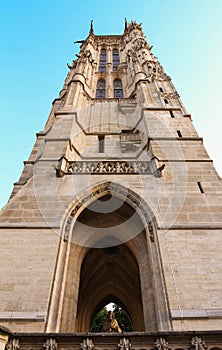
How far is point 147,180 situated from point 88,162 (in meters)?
2.39

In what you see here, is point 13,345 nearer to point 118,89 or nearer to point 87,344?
point 87,344

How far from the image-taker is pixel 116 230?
9.25m

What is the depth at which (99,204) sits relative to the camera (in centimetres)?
883

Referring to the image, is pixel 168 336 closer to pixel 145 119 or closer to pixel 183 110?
pixel 145 119

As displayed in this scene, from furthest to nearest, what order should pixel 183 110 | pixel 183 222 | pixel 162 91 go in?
pixel 162 91 < pixel 183 110 < pixel 183 222

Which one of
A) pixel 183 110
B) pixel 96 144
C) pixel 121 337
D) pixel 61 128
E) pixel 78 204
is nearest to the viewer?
pixel 121 337

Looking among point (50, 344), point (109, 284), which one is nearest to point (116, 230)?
point (109, 284)

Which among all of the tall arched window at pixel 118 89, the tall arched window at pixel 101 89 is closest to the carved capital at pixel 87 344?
the tall arched window at pixel 101 89

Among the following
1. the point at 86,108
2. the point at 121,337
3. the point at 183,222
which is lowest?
the point at 121,337

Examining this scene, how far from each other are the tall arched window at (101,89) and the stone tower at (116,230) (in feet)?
12.0

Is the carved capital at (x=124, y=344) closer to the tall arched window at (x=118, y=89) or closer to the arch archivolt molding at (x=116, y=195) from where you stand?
the arch archivolt molding at (x=116, y=195)

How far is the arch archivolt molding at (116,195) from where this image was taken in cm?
722

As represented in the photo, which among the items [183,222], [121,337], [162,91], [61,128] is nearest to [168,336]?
[121,337]

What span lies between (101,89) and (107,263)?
1288 centimetres
